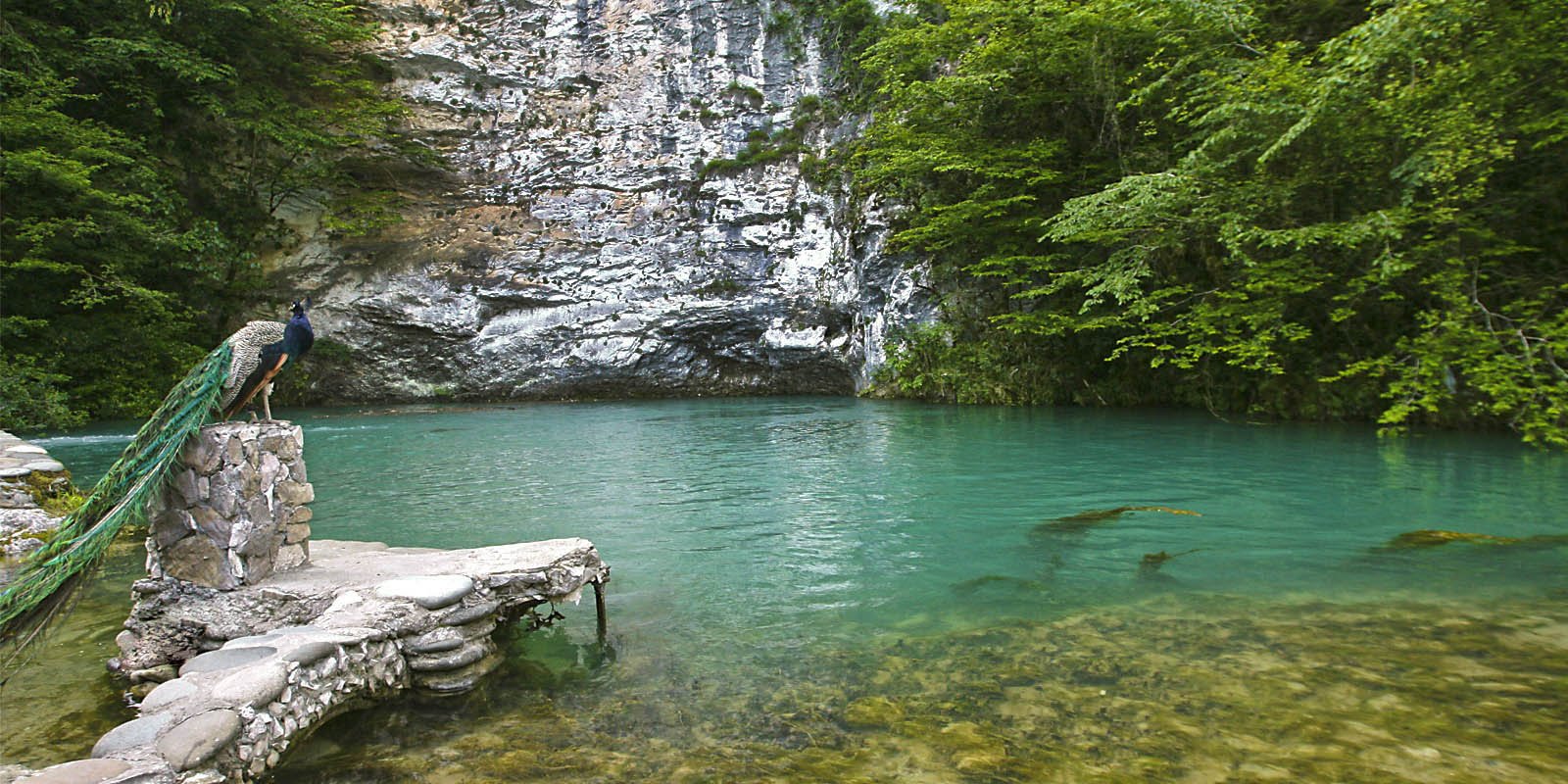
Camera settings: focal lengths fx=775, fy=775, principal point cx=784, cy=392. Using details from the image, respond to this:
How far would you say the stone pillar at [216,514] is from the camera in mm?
3883

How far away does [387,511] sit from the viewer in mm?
8047

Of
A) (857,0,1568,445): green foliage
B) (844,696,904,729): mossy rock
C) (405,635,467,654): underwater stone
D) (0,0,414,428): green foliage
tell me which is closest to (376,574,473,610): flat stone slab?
(405,635,467,654): underwater stone

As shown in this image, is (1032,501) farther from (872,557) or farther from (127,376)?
(127,376)

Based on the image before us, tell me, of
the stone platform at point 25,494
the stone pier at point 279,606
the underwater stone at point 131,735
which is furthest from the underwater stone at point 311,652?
the stone platform at point 25,494

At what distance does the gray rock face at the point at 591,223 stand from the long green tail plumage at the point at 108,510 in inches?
738

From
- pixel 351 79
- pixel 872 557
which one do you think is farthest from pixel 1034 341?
pixel 351 79

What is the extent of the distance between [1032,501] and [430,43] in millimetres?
23065

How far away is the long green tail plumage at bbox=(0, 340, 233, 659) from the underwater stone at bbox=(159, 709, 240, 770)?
3.84 feet

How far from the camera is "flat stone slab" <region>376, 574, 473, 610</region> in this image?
12.6ft

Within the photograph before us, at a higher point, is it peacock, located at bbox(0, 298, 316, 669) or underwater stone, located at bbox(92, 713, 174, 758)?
peacock, located at bbox(0, 298, 316, 669)

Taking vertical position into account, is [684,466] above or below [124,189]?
below

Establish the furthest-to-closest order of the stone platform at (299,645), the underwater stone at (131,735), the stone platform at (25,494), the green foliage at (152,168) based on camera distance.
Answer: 1. the green foliage at (152,168)
2. the stone platform at (25,494)
3. the stone platform at (299,645)
4. the underwater stone at (131,735)

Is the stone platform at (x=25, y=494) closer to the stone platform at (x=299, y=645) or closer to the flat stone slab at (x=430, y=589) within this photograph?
the stone platform at (x=299, y=645)

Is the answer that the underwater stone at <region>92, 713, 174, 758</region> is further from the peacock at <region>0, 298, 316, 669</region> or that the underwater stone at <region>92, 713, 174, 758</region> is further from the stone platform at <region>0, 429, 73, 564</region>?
the stone platform at <region>0, 429, 73, 564</region>
